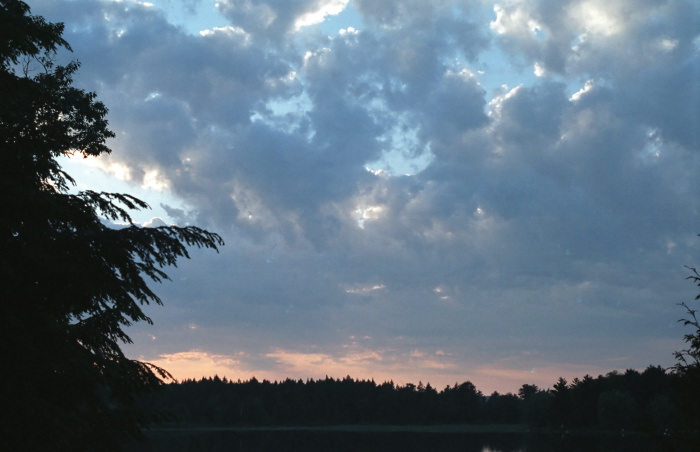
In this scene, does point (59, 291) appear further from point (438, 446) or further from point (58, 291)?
point (438, 446)

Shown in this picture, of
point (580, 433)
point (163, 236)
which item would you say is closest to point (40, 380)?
point (163, 236)

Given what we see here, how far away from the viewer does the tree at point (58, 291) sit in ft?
33.7

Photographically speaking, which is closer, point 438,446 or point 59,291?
point 59,291

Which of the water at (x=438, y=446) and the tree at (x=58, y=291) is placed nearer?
the tree at (x=58, y=291)

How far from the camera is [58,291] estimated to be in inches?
442

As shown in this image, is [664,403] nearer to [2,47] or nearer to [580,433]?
[580,433]

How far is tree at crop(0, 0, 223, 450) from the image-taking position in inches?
404

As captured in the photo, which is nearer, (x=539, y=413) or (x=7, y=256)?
(x=7, y=256)

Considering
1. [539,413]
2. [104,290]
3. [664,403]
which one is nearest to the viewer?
[104,290]

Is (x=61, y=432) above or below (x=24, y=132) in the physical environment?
below

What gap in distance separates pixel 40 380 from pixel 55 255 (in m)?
1.98

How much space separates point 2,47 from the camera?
11.7 meters

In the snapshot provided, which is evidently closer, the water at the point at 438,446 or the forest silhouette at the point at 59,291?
the forest silhouette at the point at 59,291

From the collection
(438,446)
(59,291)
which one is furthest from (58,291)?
(438,446)
